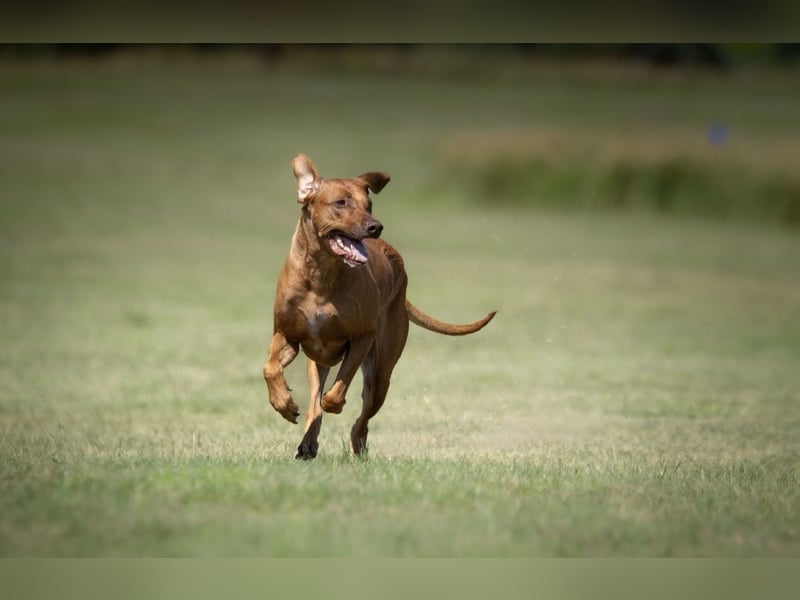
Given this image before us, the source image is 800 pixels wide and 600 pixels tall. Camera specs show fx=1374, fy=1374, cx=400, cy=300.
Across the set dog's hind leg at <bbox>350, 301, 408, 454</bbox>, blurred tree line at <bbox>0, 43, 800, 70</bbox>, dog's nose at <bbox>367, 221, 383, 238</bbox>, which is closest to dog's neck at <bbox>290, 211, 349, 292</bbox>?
dog's nose at <bbox>367, 221, 383, 238</bbox>

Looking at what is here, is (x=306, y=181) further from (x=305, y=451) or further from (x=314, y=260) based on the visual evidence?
(x=305, y=451)

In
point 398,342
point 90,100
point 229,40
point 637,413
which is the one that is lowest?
point 637,413

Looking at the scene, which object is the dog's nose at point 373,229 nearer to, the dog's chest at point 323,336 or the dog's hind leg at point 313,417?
the dog's chest at point 323,336

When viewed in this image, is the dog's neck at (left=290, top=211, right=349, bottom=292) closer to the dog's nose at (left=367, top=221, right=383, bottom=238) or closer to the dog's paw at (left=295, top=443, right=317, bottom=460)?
the dog's nose at (left=367, top=221, right=383, bottom=238)

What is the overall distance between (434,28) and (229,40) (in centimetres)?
82

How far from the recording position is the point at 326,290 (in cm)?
830

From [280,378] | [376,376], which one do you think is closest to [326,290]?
[280,378]

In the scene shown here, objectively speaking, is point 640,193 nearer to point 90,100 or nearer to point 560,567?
point 90,100

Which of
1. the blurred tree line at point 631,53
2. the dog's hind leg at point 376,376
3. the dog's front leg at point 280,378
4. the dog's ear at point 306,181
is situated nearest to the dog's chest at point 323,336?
the dog's front leg at point 280,378

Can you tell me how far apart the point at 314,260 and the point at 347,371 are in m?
0.74

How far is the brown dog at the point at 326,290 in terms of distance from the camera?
26.7 ft

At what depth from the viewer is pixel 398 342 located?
932cm

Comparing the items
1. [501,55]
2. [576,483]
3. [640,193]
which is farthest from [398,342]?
[501,55]

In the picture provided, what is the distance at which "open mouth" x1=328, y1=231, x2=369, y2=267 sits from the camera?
8.13m
